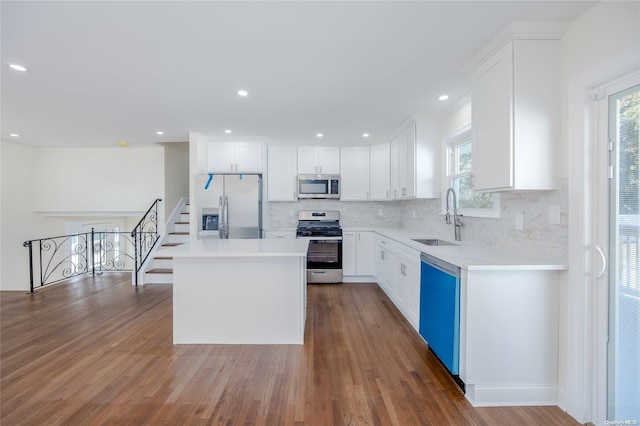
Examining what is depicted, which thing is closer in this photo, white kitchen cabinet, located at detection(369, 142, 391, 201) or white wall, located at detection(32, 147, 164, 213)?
white kitchen cabinet, located at detection(369, 142, 391, 201)

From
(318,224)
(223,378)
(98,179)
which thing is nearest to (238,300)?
Result: (223,378)

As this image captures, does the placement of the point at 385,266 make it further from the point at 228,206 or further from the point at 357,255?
the point at 228,206

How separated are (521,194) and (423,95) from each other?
4.57ft

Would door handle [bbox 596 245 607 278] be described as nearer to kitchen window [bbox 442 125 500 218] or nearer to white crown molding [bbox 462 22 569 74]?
kitchen window [bbox 442 125 500 218]

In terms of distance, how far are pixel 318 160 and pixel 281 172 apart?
703 millimetres

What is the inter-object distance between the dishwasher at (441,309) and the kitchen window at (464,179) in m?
0.83

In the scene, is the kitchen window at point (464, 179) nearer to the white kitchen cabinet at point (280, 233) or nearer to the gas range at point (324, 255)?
the gas range at point (324, 255)

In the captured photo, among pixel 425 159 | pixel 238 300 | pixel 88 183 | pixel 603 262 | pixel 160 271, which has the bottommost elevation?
pixel 160 271

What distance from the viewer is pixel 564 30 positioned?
1.82 meters

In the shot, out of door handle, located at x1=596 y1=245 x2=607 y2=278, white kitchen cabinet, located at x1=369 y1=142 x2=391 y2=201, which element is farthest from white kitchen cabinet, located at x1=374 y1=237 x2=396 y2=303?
door handle, located at x1=596 y1=245 x2=607 y2=278

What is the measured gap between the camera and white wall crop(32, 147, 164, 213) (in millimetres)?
5586

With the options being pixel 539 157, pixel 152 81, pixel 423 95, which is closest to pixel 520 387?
pixel 539 157

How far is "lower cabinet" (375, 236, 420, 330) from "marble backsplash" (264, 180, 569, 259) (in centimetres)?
62

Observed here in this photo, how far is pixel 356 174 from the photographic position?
16.6 ft
